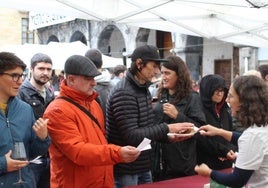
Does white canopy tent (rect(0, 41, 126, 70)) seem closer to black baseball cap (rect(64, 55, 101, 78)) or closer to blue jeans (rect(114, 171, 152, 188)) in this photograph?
blue jeans (rect(114, 171, 152, 188))

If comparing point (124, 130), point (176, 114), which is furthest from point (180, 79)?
point (124, 130)

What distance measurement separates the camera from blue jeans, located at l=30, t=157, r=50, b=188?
4113mm

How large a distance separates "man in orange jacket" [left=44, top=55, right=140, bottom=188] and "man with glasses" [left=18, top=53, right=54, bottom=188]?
1.14m

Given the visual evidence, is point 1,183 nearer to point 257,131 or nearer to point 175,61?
point 257,131

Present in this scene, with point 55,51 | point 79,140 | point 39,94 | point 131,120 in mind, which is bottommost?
point 79,140

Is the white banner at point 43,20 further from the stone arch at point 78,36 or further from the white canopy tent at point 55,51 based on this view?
the white canopy tent at point 55,51

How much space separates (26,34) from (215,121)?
104 ft

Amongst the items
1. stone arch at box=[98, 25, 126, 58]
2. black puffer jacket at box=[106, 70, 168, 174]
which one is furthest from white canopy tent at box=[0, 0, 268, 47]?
stone arch at box=[98, 25, 126, 58]

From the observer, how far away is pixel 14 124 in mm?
2846

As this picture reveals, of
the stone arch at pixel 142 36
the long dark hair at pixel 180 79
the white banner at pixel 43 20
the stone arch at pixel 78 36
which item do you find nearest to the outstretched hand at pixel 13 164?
the long dark hair at pixel 180 79

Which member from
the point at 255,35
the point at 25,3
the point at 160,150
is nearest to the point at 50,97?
the point at 160,150

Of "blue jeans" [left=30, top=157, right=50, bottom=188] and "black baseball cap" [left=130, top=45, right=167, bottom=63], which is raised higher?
"black baseball cap" [left=130, top=45, right=167, bottom=63]

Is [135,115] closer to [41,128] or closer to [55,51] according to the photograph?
[41,128]

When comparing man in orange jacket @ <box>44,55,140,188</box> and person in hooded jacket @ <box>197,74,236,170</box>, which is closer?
man in orange jacket @ <box>44,55,140,188</box>
